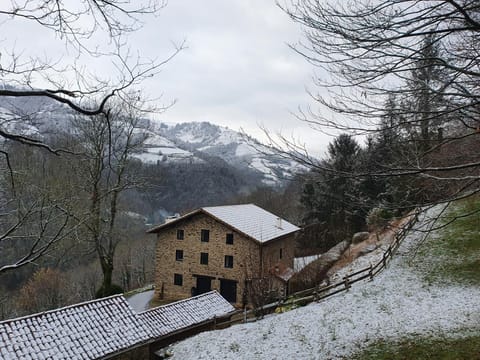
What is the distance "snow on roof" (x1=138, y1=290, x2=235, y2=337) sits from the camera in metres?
13.7

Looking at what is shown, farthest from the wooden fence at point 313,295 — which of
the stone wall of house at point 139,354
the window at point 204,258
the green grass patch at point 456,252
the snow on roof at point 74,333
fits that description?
the window at point 204,258

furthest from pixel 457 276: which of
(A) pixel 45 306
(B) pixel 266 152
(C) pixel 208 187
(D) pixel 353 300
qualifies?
(C) pixel 208 187

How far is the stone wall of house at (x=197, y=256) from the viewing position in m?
23.3

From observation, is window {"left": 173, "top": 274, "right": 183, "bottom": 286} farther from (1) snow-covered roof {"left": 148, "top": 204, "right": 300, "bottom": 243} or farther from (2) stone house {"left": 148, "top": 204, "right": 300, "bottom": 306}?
(1) snow-covered roof {"left": 148, "top": 204, "right": 300, "bottom": 243}

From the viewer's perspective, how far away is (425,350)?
8.92 metres

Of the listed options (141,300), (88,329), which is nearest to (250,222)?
(141,300)

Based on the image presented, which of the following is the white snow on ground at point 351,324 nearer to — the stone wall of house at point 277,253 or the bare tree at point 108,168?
the bare tree at point 108,168

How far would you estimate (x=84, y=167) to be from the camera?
58.3 feet

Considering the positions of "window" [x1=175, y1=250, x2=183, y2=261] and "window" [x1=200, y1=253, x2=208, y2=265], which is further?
"window" [x1=175, y1=250, x2=183, y2=261]

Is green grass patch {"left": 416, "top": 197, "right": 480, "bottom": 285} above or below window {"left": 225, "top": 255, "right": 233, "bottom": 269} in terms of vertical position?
above

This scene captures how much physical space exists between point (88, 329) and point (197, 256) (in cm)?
1266

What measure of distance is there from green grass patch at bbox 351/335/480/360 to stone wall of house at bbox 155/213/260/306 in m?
13.4

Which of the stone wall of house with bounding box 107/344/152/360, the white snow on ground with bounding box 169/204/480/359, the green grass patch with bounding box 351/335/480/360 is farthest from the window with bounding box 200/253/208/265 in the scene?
the green grass patch with bounding box 351/335/480/360

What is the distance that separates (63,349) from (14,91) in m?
10.2
